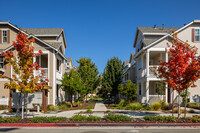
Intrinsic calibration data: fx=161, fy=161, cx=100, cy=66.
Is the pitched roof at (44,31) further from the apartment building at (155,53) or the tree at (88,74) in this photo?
the apartment building at (155,53)

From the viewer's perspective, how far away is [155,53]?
20.3m

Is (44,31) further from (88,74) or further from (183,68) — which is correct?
(183,68)

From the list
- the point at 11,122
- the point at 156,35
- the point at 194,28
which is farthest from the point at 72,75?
the point at 194,28

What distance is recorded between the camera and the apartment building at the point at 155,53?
1792cm

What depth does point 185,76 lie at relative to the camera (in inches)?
408

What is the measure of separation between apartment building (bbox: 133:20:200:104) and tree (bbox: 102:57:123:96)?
301cm

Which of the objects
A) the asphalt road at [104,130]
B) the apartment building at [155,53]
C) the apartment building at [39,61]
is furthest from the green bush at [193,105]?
the apartment building at [39,61]

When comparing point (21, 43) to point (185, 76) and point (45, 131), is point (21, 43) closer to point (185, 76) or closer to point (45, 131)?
point (45, 131)

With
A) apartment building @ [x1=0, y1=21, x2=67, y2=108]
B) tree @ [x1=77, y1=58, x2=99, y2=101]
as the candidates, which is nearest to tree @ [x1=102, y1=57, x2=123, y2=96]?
tree @ [x1=77, y1=58, x2=99, y2=101]

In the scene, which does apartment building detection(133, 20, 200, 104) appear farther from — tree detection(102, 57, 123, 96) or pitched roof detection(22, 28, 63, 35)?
pitched roof detection(22, 28, 63, 35)

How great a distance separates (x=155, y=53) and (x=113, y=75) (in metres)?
6.31

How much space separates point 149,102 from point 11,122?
44.1 feet

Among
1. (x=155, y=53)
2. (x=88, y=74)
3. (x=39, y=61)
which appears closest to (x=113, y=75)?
(x=88, y=74)

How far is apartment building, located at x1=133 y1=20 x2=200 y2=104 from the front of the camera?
1792 cm
